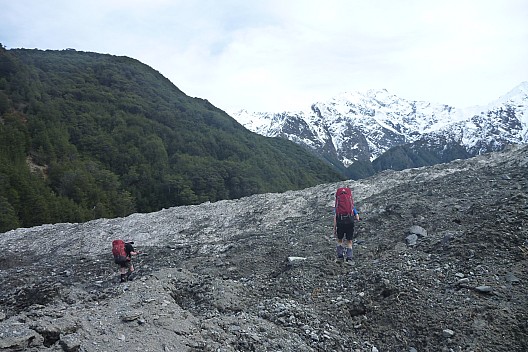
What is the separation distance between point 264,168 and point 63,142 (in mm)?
49292

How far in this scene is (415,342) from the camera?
21.9ft

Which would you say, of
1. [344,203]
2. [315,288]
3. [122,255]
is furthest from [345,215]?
[122,255]

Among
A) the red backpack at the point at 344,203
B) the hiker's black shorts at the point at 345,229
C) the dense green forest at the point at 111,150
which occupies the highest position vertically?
the dense green forest at the point at 111,150

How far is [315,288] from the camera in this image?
29.8ft

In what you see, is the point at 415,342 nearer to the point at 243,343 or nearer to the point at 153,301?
the point at 243,343

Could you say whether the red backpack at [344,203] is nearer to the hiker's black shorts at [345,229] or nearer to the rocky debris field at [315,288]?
the hiker's black shorts at [345,229]

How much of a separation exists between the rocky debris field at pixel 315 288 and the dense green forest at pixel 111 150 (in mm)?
35975

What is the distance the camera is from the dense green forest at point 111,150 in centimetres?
5788

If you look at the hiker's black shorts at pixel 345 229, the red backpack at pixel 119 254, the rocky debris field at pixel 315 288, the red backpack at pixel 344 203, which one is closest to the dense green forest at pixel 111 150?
the rocky debris field at pixel 315 288

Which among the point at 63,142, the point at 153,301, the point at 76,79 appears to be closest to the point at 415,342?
the point at 153,301

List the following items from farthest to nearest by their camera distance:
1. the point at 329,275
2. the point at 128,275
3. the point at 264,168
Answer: the point at 264,168
the point at 128,275
the point at 329,275

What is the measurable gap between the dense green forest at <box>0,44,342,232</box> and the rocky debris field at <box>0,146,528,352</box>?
35975mm

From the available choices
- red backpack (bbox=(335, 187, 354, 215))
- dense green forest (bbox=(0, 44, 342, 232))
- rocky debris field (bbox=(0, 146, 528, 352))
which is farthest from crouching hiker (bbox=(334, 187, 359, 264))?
dense green forest (bbox=(0, 44, 342, 232))

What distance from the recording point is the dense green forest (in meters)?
57.9
